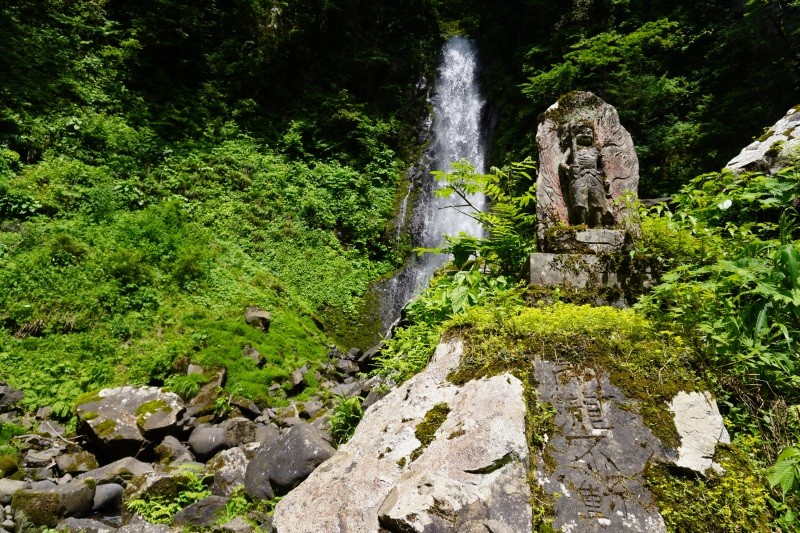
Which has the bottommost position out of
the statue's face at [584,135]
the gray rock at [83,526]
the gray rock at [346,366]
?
the gray rock at [83,526]

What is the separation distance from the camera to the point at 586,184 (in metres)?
4.73

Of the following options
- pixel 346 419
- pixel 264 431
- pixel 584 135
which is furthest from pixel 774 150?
pixel 264 431

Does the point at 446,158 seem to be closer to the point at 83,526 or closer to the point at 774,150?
the point at 774,150

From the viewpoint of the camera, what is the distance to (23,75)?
32.4ft

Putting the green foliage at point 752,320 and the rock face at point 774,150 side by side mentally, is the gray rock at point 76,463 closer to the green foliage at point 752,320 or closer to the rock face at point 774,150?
the green foliage at point 752,320

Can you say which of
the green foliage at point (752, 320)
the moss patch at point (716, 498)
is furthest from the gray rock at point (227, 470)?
the green foliage at point (752, 320)

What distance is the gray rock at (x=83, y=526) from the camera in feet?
13.1

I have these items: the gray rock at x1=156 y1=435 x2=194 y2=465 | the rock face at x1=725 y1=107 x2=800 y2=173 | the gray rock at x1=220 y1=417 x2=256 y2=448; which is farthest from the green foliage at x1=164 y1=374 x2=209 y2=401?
the rock face at x1=725 y1=107 x2=800 y2=173

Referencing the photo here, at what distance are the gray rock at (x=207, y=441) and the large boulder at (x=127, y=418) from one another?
0.30 meters

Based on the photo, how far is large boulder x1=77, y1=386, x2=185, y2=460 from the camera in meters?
5.21

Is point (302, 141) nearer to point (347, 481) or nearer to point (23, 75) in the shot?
point (23, 75)

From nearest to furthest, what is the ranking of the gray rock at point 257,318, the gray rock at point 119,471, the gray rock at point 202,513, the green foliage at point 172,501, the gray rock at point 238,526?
the gray rock at point 238,526
the gray rock at point 202,513
the green foliage at point 172,501
the gray rock at point 119,471
the gray rock at point 257,318

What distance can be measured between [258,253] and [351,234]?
3.01m

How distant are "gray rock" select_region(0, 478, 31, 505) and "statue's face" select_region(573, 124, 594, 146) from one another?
7026 mm
